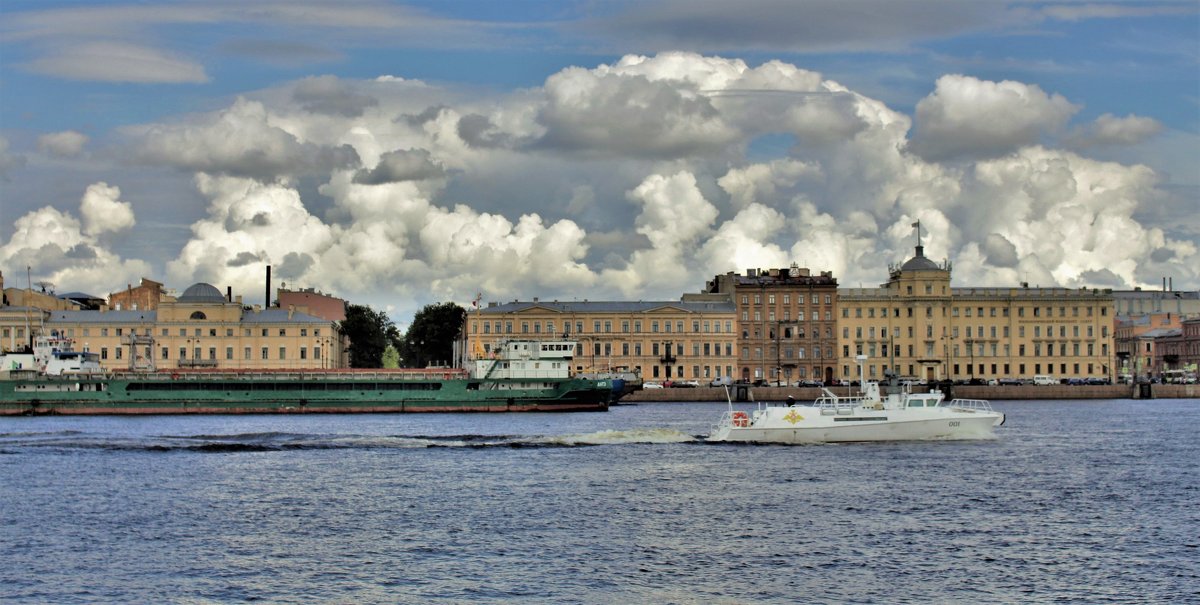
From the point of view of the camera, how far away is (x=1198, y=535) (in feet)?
128

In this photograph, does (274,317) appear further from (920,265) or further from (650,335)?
(920,265)

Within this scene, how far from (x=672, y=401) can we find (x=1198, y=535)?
100 m

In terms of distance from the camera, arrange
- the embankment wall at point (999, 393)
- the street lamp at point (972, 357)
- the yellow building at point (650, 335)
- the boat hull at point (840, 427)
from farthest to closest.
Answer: the street lamp at point (972, 357), the yellow building at point (650, 335), the embankment wall at point (999, 393), the boat hull at point (840, 427)

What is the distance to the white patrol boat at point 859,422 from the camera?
64938 millimetres

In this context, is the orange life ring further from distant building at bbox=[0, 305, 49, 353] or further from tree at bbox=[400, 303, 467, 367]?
tree at bbox=[400, 303, 467, 367]

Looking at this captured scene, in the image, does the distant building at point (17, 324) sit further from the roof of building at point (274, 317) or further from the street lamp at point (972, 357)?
the street lamp at point (972, 357)

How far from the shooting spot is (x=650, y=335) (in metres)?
160

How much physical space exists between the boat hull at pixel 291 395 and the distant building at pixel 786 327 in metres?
57.8

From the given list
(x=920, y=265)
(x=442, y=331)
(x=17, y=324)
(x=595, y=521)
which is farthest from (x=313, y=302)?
(x=595, y=521)

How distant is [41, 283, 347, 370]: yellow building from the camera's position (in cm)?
14988

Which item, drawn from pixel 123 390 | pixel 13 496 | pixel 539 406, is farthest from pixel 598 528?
pixel 123 390

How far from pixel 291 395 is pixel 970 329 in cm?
8782

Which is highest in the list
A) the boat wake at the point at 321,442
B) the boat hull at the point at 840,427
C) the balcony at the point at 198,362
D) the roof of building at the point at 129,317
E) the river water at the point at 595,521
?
the roof of building at the point at 129,317

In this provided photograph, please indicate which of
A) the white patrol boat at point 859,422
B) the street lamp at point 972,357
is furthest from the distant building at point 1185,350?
the white patrol boat at point 859,422
